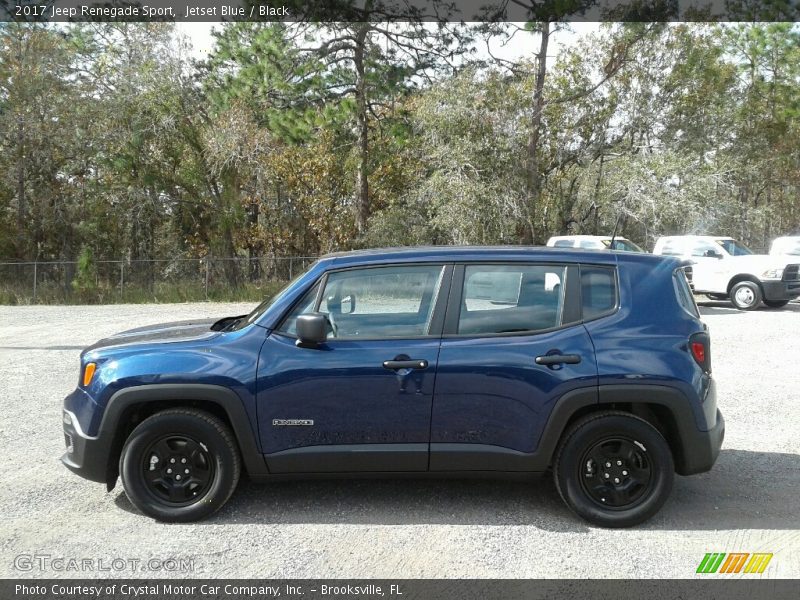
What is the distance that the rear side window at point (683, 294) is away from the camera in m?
4.87

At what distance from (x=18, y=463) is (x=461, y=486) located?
11.7 ft

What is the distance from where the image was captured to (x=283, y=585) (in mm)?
3820

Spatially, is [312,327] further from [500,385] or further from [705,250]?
[705,250]

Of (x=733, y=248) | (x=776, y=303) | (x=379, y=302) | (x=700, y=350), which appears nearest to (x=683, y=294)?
(x=700, y=350)

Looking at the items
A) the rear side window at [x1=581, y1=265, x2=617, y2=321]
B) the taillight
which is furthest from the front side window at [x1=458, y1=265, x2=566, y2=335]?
the taillight

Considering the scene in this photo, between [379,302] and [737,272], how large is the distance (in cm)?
1715

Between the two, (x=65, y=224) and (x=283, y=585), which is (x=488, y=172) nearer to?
(x=65, y=224)

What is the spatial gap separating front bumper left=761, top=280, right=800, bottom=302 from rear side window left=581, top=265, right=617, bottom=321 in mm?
16397

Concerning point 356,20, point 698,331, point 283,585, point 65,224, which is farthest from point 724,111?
point 283,585

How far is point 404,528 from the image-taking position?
4602mm

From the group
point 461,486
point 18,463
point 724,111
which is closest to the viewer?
point 461,486

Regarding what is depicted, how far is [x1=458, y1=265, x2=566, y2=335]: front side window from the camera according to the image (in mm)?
4770

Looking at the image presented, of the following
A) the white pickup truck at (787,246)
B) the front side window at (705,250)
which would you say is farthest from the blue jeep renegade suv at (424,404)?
the white pickup truck at (787,246)

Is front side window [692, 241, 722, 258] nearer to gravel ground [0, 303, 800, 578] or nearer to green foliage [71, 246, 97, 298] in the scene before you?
gravel ground [0, 303, 800, 578]
